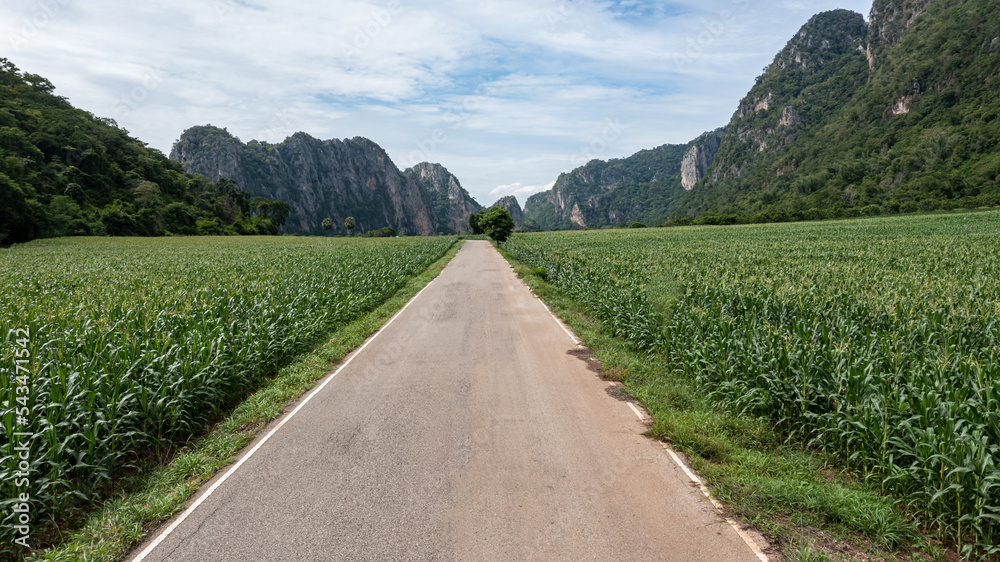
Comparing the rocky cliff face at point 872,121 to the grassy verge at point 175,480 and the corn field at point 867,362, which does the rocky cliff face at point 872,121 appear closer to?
the corn field at point 867,362

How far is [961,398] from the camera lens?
3.92 m

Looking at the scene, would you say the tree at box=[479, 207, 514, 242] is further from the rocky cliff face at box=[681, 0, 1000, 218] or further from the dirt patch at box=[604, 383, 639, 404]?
the rocky cliff face at box=[681, 0, 1000, 218]

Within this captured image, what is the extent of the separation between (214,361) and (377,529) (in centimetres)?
432

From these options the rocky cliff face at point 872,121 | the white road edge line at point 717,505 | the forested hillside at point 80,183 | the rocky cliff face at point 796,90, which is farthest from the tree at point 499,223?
the rocky cliff face at point 796,90

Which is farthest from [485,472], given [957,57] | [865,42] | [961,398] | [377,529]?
[865,42]

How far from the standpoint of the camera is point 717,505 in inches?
161

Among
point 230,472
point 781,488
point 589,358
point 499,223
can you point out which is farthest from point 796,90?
point 230,472

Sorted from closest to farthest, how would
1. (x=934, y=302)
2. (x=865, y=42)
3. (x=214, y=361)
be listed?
(x=214, y=361) < (x=934, y=302) < (x=865, y=42)

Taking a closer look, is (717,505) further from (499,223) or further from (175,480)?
(499,223)

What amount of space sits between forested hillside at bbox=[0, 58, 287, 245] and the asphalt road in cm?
5812

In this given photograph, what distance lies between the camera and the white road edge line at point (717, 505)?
3.45 meters

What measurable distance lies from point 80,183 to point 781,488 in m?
100

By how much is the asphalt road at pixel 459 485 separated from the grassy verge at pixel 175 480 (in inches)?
11.1

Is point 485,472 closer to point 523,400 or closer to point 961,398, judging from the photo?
point 523,400
